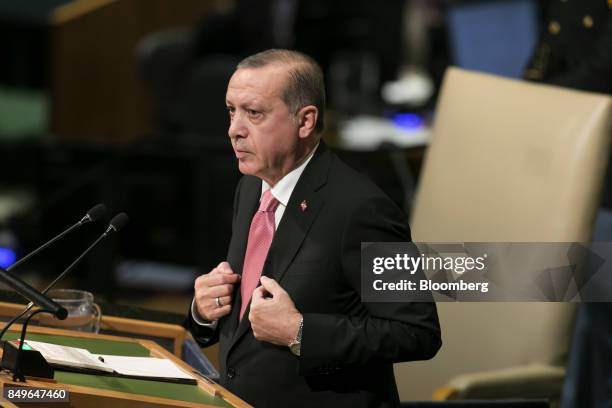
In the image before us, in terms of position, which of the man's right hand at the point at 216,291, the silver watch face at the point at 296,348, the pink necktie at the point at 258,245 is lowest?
the silver watch face at the point at 296,348

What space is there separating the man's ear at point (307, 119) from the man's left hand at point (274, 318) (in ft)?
0.94

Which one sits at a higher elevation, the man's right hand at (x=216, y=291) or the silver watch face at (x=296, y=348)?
the man's right hand at (x=216, y=291)

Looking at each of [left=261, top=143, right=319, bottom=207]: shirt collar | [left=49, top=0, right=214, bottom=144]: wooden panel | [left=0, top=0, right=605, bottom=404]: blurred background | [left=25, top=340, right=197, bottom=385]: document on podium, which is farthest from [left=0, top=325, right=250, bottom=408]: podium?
[left=49, top=0, right=214, bottom=144]: wooden panel

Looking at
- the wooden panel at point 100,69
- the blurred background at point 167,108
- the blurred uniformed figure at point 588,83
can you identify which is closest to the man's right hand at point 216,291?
the blurred uniformed figure at point 588,83

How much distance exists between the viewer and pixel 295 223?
2113 mm

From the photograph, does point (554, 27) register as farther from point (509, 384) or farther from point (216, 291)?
point (216, 291)

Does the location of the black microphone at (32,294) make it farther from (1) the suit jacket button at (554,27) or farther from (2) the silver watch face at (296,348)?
(1) the suit jacket button at (554,27)

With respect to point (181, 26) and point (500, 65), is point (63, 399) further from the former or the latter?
point (181, 26)

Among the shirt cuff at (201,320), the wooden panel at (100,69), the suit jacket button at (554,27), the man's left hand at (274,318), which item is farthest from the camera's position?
the wooden panel at (100,69)

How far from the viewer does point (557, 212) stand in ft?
9.60

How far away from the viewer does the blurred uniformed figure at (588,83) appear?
3.48 meters

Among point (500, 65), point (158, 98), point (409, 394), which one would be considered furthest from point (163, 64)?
point (409, 394)

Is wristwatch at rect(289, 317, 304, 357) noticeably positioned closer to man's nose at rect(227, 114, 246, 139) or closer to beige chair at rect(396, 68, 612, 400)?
man's nose at rect(227, 114, 246, 139)

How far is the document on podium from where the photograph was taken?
1991mm
